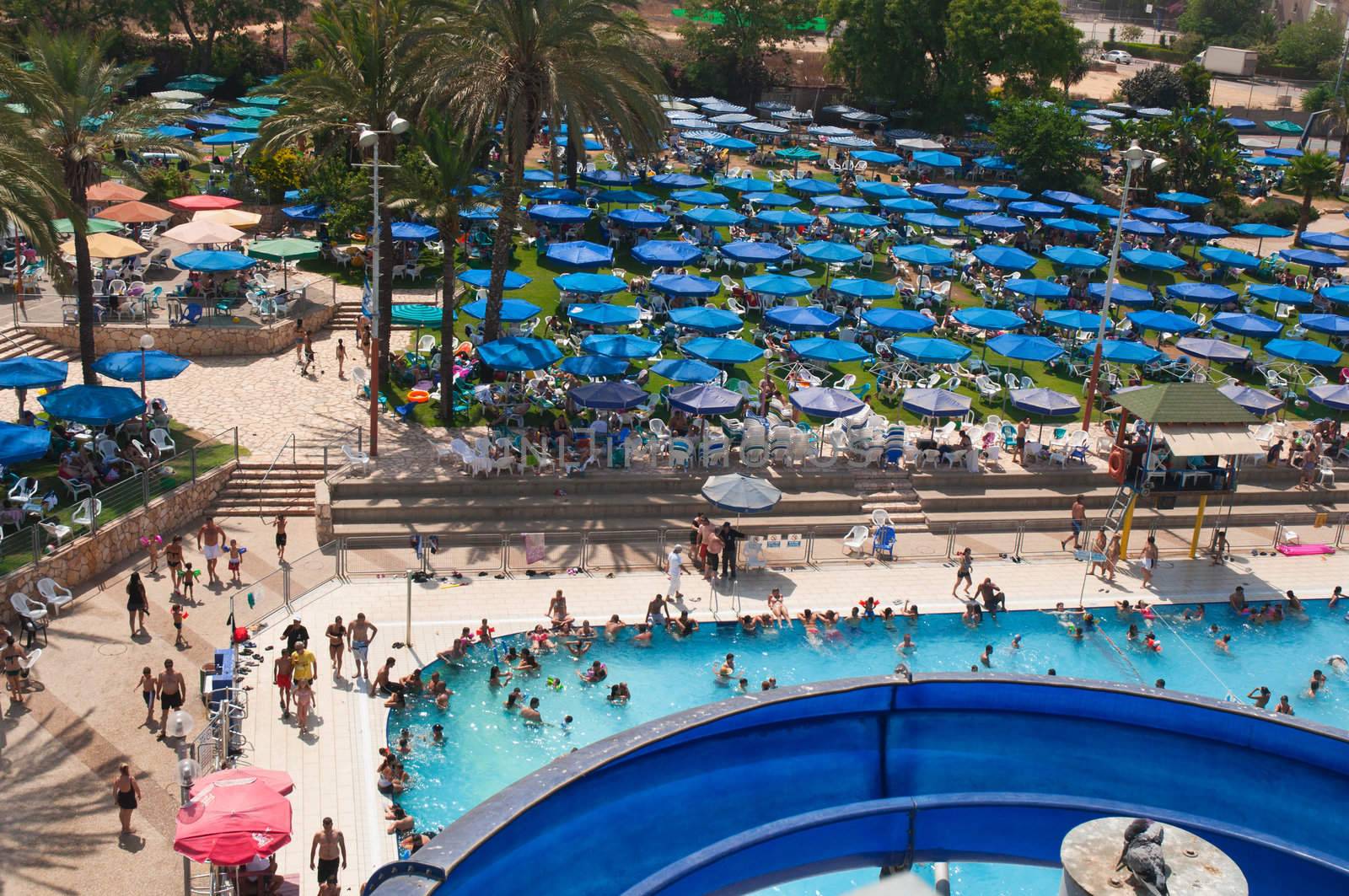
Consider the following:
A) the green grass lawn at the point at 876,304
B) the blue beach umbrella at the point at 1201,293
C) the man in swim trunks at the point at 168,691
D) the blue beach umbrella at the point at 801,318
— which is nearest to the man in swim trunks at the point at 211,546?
the man in swim trunks at the point at 168,691

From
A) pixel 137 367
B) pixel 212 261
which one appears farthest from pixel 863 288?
pixel 137 367

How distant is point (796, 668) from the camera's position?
72.9 ft

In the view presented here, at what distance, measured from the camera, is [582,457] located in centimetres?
2742

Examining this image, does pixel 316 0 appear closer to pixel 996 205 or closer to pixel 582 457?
pixel 996 205

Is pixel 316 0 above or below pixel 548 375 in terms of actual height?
above

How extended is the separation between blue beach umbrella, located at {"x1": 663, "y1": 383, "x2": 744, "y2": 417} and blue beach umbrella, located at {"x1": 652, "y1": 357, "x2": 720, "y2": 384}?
430mm

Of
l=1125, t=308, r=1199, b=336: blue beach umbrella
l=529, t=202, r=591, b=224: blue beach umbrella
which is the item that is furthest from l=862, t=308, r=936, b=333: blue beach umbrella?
l=529, t=202, r=591, b=224: blue beach umbrella

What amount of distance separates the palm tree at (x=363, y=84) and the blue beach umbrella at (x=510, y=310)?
2414 mm

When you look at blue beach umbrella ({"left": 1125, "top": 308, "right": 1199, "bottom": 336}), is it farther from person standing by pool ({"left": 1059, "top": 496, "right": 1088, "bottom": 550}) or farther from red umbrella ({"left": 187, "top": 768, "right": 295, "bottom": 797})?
red umbrella ({"left": 187, "top": 768, "right": 295, "bottom": 797})

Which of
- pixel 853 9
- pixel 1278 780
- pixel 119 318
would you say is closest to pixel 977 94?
pixel 853 9

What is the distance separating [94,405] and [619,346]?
36.0 ft

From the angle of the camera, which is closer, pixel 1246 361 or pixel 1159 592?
pixel 1159 592

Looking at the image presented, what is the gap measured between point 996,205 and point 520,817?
4232cm

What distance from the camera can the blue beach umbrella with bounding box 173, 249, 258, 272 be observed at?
31.3m
